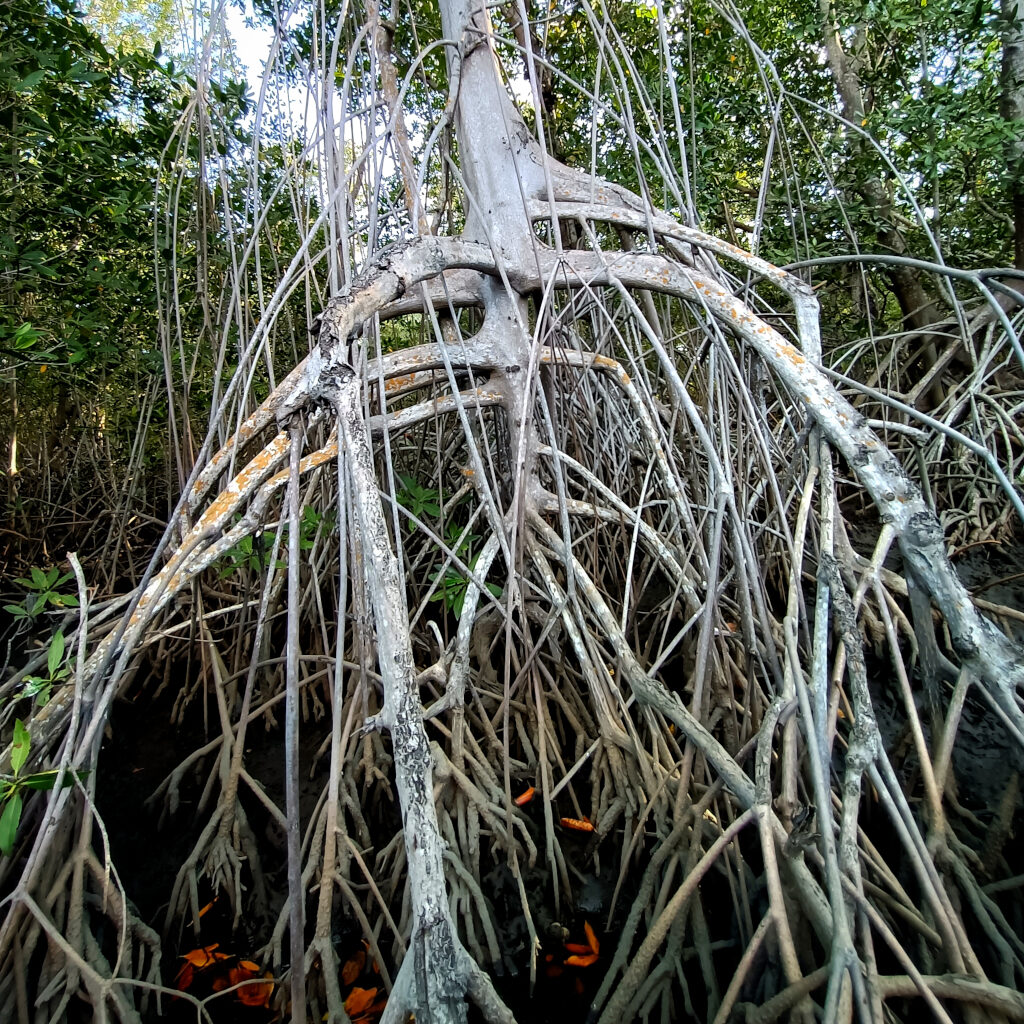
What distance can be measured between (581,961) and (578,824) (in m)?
0.37

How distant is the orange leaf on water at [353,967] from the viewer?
1292 millimetres

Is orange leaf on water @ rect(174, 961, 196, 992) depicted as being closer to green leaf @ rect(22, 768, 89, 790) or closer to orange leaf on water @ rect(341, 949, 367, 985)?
orange leaf on water @ rect(341, 949, 367, 985)

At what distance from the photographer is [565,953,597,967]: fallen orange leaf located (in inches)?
51.2

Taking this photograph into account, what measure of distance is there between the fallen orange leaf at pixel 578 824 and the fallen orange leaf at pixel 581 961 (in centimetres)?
35

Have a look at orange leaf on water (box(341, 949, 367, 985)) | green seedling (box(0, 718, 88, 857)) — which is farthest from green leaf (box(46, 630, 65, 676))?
orange leaf on water (box(341, 949, 367, 985))

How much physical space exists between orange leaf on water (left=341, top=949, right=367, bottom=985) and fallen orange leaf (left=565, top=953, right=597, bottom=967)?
435mm

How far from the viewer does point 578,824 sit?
166 cm

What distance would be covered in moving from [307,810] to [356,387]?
1522mm

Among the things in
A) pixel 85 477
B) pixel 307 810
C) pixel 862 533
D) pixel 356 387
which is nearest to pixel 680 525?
pixel 356 387

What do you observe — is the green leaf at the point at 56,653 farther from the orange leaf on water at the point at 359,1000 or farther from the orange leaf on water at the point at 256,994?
the orange leaf on water at the point at 359,1000

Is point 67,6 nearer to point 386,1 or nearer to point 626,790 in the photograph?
point 386,1

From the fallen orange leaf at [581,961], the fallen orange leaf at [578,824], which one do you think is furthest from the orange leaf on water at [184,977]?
the fallen orange leaf at [578,824]

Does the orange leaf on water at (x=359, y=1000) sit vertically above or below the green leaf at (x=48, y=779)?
below

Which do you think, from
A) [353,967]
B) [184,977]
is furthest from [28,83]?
[353,967]
